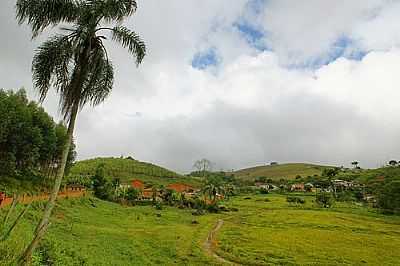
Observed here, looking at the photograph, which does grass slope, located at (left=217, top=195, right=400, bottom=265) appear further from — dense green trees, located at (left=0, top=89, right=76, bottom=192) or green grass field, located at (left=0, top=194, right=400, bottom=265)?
dense green trees, located at (left=0, top=89, right=76, bottom=192)

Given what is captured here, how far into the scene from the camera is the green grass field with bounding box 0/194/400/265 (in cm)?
2855

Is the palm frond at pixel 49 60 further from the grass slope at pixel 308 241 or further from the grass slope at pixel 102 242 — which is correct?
the grass slope at pixel 308 241

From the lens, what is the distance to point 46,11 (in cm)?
1404

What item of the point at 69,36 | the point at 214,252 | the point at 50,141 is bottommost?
the point at 214,252

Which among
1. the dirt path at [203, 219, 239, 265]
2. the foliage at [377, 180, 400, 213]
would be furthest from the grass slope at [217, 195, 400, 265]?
the foliage at [377, 180, 400, 213]

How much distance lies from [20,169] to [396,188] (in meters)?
99.9

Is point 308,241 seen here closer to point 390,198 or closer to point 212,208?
point 212,208

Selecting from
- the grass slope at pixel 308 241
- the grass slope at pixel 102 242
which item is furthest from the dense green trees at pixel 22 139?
the grass slope at pixel 308 241

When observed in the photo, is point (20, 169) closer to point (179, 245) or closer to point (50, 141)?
point (50, 141)

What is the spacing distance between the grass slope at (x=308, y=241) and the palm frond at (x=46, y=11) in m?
Answer: 32.2

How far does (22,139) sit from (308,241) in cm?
4599

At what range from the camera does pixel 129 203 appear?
301ft

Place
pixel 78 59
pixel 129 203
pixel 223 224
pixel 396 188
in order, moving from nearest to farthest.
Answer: pixel 78 59
pixel 223 224
pixel 129 203
pixel 396 188

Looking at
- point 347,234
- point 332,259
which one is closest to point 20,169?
point 332,259
